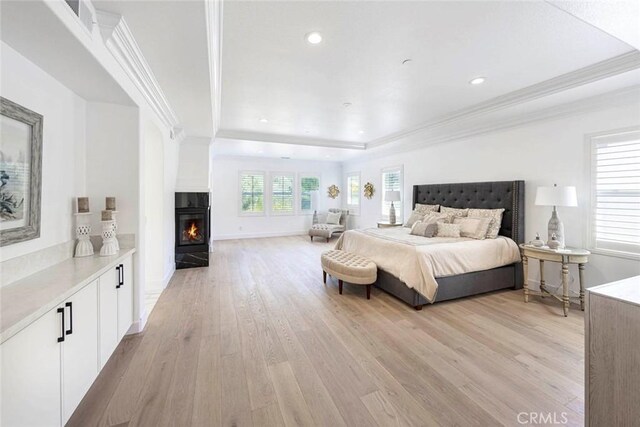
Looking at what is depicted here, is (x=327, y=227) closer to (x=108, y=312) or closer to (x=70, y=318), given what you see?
(x=108, y=312)

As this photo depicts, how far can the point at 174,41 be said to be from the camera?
6.24 ft

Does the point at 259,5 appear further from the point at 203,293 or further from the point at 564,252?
the point at 564,252

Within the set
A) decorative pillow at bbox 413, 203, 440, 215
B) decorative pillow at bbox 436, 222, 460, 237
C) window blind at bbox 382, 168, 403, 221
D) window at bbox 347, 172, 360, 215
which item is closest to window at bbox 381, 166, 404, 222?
window blind at bbox 382, 168, 403, 221

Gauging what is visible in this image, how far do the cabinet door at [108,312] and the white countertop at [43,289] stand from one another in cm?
10

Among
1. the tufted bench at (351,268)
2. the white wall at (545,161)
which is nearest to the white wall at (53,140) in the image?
the tufted bench at (351,268)

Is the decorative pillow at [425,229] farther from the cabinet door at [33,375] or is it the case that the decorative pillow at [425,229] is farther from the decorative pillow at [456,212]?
the cabinet door at [33,375]

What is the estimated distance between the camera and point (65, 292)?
54.4 inches

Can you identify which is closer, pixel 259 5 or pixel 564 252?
pixel 259 5

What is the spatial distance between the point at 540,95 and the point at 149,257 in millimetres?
5418

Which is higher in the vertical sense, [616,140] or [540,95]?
[540,95]

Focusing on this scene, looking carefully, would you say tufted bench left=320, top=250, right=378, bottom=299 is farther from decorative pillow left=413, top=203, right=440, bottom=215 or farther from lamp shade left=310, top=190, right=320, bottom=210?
lamp shade left=310, top=190, right=320, bottom=210

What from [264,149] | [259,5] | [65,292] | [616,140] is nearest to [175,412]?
[65,292]

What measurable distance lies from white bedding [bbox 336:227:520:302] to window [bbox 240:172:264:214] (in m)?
4.96

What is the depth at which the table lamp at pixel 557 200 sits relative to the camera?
2971 millimetres
